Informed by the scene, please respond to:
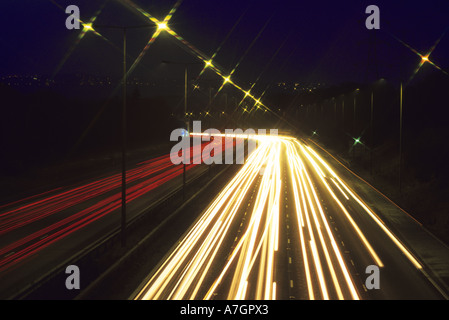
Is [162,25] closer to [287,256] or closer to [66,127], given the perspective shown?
[287,256]

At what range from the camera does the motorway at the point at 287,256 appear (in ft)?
44.9

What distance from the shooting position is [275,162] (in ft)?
176

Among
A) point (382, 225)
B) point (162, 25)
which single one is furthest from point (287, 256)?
point (162, 25)

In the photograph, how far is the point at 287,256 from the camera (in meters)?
17.2

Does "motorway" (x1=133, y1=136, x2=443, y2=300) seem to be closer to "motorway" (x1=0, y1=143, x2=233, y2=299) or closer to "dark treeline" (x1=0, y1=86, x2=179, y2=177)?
"motorway" (x1=0, y1=143, x2=233, y2=299)

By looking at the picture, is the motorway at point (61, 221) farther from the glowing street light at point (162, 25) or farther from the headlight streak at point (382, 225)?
the headlight streak at point (382, 225)

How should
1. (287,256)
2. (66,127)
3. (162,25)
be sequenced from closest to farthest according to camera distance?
(287,256), (162,25), (66,127)

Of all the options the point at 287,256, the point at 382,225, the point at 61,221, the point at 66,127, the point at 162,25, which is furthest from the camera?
the point at 66,127

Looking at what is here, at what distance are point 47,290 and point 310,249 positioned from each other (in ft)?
32.3

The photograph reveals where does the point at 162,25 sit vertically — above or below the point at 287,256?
above

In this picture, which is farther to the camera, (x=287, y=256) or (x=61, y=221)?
(x=61, y=221)

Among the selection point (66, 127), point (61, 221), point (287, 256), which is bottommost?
point (287, 256)
